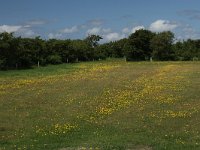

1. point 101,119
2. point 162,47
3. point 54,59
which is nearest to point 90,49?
point 162,47

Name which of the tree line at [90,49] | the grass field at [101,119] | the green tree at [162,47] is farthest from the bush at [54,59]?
the grass field at [101,119]

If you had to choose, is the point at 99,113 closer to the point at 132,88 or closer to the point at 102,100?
the point at 102,100

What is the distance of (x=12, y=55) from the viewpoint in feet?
244

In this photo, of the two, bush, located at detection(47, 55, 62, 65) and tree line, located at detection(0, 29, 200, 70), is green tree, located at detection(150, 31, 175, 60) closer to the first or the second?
tree line, located at detection(0, 29, 200, 70)

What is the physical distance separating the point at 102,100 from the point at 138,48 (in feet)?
312

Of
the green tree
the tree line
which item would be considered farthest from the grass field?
the green tree

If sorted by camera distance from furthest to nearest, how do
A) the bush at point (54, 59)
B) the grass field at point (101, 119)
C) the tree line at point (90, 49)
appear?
1. the bush at point (54, 59)
2. the tree line at point (90, 49)
3. the grass field at point (101, 119)

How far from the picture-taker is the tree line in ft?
247

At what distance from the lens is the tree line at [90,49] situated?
247 feet

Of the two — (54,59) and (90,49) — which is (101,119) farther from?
(90,49)

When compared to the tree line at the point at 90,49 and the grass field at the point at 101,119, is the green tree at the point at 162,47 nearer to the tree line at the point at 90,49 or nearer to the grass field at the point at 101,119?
the tree line at the point at 90,49

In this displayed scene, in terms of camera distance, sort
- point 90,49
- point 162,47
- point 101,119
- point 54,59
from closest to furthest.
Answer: point 101,119 < point 54,59 < point 162,47 < point 90,49

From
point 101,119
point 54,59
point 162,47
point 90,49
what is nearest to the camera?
point 101,119

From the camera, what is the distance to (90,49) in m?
126
